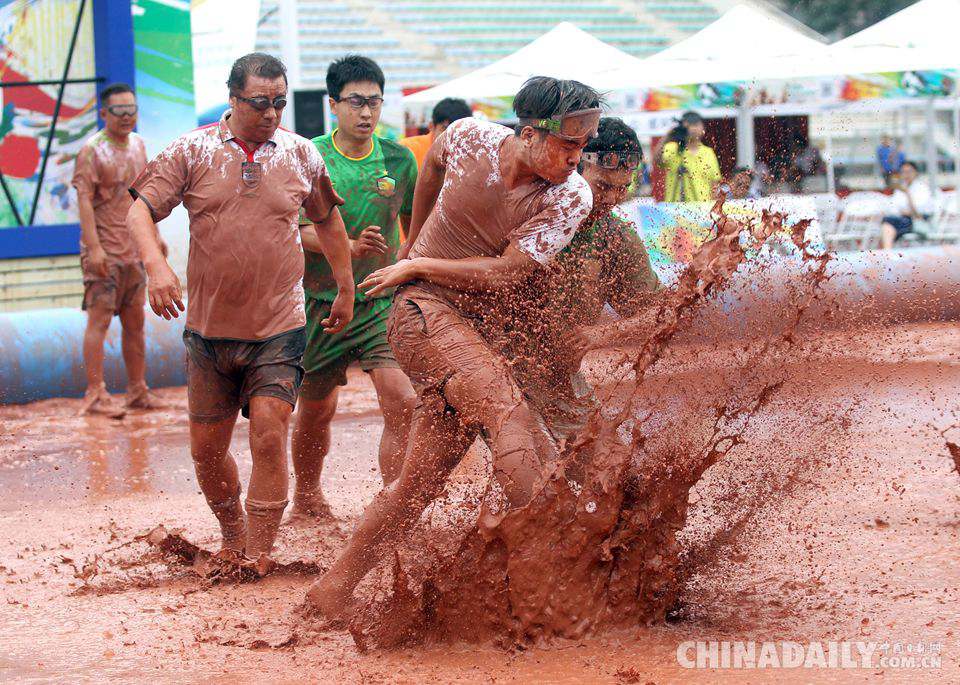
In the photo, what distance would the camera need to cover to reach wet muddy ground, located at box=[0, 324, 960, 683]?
3680 millimetres

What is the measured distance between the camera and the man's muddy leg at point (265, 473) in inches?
183

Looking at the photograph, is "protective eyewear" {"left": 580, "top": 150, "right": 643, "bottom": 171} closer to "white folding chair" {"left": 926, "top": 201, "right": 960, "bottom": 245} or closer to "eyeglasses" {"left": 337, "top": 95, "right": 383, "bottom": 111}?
"eyeglasses" {"left": 337, "top": 95, "right": 383, "bottom": 111}

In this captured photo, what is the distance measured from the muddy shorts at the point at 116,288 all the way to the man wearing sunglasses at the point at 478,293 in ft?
17.6

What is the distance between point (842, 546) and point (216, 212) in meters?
2.80

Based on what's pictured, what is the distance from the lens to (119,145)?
8945 millimetres

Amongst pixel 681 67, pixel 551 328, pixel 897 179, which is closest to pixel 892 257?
pixel 681 67

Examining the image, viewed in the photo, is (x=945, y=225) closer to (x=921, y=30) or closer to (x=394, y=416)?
(x=921, y=30)

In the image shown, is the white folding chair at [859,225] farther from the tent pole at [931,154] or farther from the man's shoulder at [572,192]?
the man's shoulder at [572,192]

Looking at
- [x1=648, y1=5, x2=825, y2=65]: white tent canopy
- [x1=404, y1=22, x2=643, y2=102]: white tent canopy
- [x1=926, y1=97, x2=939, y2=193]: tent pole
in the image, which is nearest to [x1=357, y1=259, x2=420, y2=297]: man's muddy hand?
[x1=404, y1=22, x2=643, y2=102]: white tent canopy

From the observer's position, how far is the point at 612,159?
464cm

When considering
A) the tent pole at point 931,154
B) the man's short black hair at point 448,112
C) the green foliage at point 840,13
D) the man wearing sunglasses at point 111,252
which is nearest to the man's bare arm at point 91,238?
the man wearing sunglasses at point 111,252

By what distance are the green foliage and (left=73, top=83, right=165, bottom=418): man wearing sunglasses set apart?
105 feet

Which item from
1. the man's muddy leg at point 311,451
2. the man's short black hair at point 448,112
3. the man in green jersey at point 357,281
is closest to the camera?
the man in green jersey at point 357,281

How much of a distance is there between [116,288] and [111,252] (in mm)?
270
